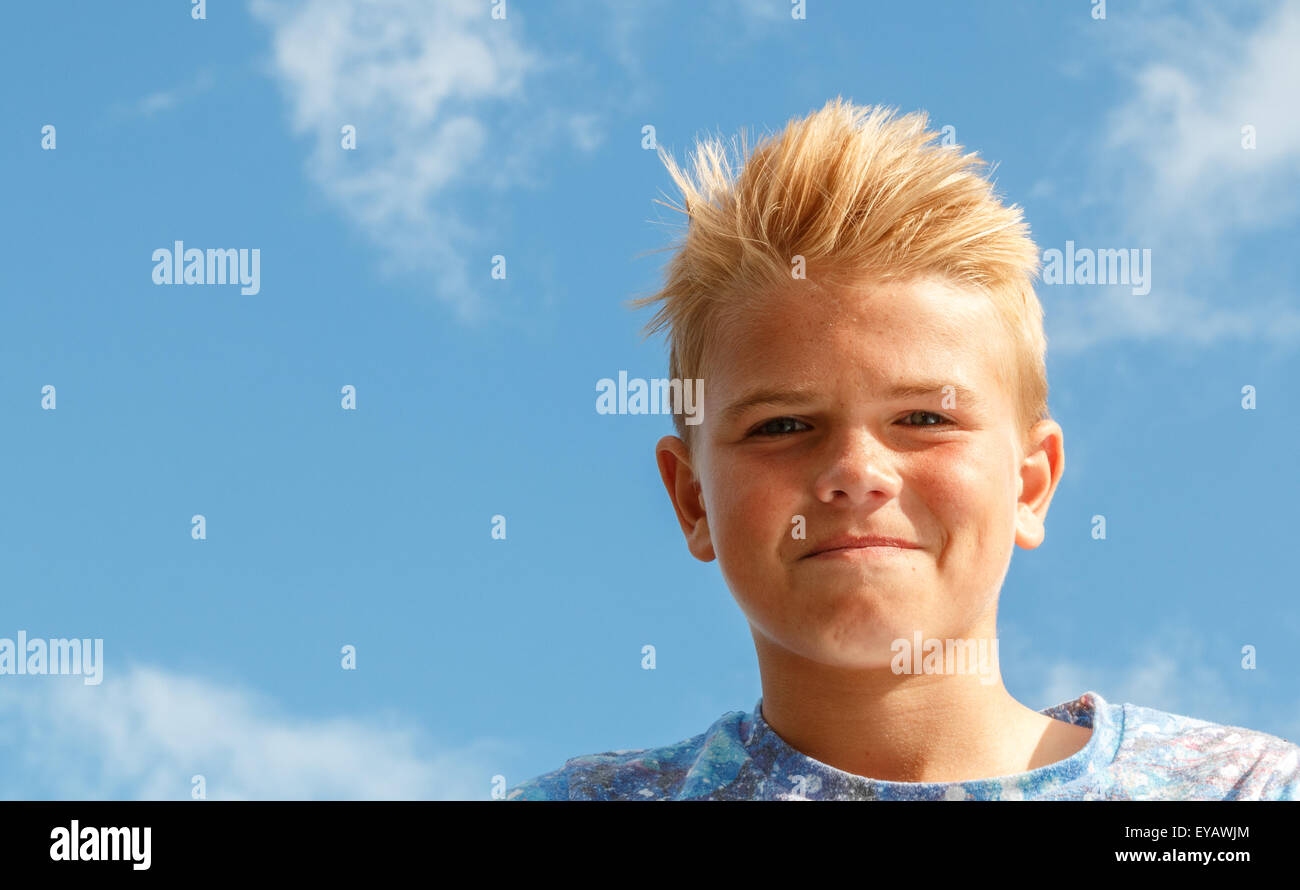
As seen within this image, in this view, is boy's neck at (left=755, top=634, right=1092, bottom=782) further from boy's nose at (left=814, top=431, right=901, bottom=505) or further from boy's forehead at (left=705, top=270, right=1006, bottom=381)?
boy's forehead at (left=705, top=270, right=1006, bottom=381)

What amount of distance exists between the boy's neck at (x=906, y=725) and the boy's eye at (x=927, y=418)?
0.62 metres

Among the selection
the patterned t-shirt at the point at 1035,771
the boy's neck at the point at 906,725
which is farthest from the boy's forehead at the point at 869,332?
the patterned t-shirt at the point at 1035,771

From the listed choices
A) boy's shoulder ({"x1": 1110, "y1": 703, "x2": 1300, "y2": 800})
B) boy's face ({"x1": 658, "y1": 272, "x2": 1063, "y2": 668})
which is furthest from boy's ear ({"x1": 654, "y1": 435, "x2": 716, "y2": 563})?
boy's shoulder ({"x1": 1110, "y1": 703, "x2": 1300, "y2": 800})

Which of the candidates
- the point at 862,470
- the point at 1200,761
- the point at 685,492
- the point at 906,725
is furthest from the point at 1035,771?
the point at 685,492

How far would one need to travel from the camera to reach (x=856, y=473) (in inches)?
104

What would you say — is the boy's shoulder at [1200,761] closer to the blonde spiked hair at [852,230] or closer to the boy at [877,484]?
the boy at [877,484]

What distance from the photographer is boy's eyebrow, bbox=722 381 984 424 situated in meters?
2.71

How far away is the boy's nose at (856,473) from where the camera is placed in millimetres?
2633

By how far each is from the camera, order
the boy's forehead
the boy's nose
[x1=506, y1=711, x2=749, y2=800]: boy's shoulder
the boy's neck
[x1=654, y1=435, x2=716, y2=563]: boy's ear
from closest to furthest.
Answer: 1. the boy's nose
2. the boy's forehead
3. the boy's neck
4. [x1=506, y1=711, x2=749, y2=800]: boy's shoulder
5. [x1=654, y1=435, x2=716, y2=563]: boy's ear

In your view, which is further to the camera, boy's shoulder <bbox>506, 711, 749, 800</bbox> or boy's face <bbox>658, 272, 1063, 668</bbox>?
boy's shoulder <bbox>506, 711, 749, 800</bbox>

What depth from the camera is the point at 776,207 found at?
3.10m

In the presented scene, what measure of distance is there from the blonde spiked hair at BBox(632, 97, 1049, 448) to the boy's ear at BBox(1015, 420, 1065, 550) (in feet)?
0.25

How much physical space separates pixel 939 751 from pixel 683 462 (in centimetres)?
104
